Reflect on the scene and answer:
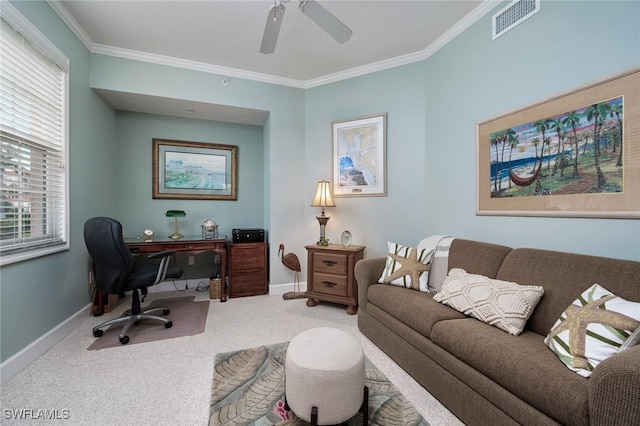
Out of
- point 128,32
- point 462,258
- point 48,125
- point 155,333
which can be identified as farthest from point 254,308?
point 128,32

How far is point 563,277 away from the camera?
143 cm

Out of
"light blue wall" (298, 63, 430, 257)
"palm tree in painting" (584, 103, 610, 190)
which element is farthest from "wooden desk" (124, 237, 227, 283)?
"palm tree in painting" (584, 103, 610, 190)

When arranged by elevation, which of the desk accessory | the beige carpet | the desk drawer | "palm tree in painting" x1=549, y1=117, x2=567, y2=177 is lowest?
the beige carpet

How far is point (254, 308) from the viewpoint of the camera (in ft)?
9.78

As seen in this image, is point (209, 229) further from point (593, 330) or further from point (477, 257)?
point (593, 330)

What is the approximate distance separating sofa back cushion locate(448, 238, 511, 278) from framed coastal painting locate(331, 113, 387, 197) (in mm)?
1176

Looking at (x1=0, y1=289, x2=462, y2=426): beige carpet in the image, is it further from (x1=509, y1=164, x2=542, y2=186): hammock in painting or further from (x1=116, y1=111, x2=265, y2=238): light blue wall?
(x1=509, y1=164, x2=542, y2=186): hammock in painting

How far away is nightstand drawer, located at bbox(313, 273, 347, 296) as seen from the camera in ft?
9.39

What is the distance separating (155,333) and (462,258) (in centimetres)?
279

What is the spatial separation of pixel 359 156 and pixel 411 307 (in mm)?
2009

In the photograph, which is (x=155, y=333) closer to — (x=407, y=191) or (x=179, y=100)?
(x=179, y=100)

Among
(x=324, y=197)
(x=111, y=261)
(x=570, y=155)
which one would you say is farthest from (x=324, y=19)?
(x=111, y=261)

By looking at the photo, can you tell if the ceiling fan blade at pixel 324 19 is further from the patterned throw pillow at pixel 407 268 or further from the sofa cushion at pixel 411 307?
the sofa cushion at pixel 411 307

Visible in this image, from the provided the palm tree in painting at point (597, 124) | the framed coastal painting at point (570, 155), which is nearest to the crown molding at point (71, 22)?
the framed coastal painting at point (570, 155)
